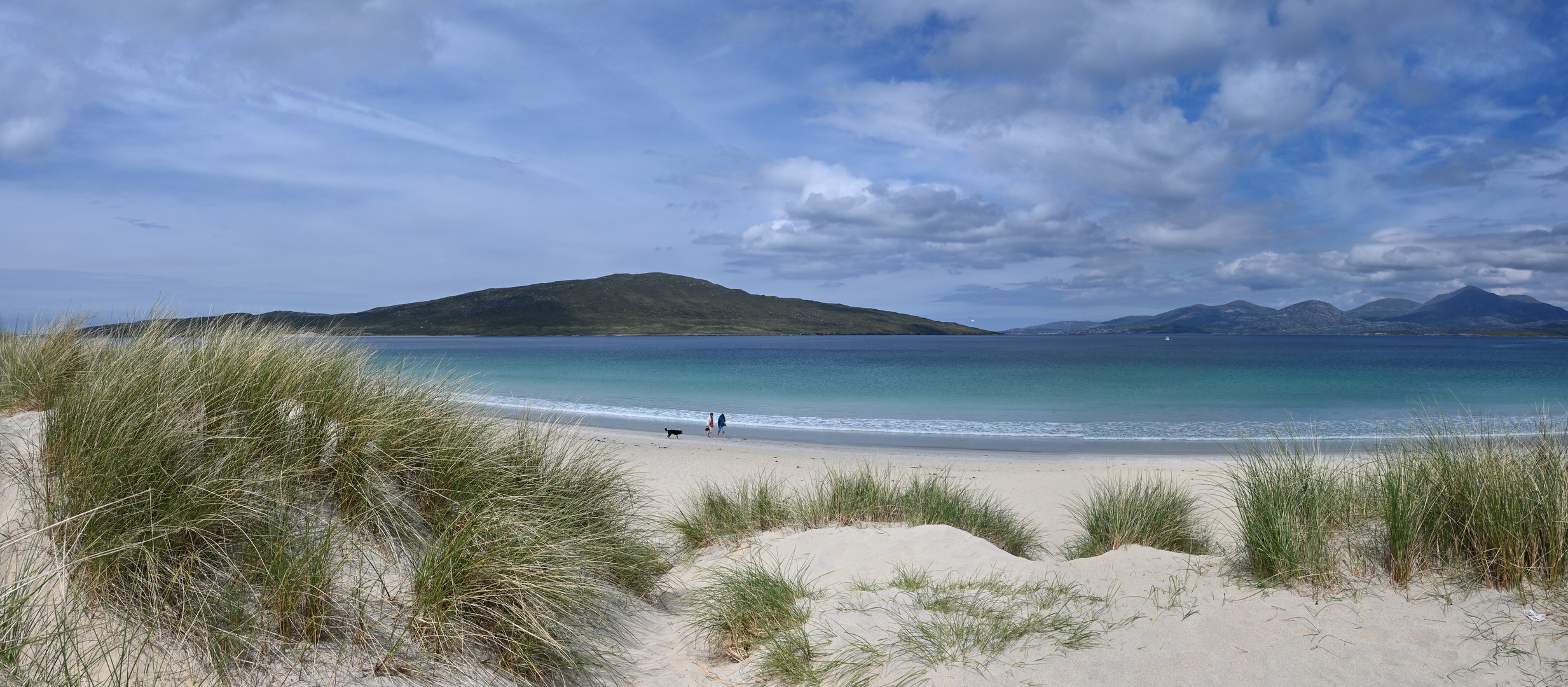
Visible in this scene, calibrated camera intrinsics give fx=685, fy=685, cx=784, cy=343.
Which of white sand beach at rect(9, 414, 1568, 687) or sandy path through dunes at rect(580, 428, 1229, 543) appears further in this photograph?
sandy path through dunes at rect(580, 428, 1229, 543)

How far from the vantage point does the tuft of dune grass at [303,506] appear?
3.14 m

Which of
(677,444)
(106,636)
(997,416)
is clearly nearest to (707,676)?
(106,636)

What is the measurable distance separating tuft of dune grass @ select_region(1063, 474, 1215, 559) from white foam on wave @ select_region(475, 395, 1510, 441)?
599 inches

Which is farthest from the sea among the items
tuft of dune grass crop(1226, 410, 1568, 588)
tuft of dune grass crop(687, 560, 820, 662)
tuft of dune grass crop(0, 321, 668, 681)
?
tuft of dune grass crop(687, 560, 820, 662)

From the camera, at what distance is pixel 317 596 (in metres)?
3.31

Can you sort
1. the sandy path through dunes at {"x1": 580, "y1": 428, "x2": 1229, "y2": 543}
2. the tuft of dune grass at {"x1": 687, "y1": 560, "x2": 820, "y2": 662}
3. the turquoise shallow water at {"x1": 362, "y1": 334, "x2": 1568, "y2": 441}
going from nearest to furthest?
the tuft of dune grass at {"x1": 687, "y1": 560, "x2": 820, "y2": 662}
the sandy path through dunes at {"x1": 580, "y1": 428, "x2": 1229, "y2": 543}
the turquoise shallow water at {"x1": 362, "y1": 334, "x2": 1568, "y2": 441}

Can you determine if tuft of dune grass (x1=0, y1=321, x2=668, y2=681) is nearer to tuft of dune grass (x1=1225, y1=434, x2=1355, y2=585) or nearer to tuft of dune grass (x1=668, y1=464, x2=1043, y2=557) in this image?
tuft of dune grass (x1=668, y1=464, x2=1043, y2=557)

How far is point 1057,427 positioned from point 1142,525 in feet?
59.9

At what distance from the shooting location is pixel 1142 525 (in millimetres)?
6531

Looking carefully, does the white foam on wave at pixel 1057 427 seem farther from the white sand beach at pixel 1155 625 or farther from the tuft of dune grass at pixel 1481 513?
the tuft of dune grass at pixel 1481 513

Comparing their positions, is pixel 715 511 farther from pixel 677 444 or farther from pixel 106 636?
pixel 677 444

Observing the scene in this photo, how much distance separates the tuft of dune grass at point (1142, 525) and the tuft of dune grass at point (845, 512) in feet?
2.22

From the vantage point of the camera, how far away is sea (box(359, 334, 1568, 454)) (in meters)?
21.1

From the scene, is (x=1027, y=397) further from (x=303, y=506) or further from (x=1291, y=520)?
(x=303, y=506)
